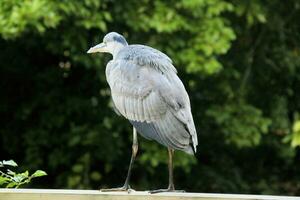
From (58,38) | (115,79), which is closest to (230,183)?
(58,38)

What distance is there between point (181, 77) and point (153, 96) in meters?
5.00

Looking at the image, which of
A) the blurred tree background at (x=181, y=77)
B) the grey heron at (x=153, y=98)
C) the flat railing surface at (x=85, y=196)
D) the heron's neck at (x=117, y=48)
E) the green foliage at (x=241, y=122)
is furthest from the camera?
the green foliage at (x=241, y=122)

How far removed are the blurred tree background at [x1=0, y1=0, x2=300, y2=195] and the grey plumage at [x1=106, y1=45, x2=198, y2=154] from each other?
3.66 meters

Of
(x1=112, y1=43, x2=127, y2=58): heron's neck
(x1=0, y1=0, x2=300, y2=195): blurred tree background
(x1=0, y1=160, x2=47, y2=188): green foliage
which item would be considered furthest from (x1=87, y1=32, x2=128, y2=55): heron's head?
(x1=0, y1=0, x2=300, y2=195): blurred tree background

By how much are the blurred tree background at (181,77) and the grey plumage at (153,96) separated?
3.66 metres

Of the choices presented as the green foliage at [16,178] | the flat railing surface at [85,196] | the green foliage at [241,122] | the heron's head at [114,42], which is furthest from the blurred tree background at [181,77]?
the flat railing surface at [85,196]

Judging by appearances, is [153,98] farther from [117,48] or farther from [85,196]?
[85,196]

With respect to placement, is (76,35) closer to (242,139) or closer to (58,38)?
(58,38)

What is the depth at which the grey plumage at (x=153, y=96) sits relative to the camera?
3.70m

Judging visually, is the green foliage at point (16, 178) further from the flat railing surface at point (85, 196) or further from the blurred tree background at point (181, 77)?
the blurred tree background at point (181, 77)

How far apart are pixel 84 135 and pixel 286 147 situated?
2334mm

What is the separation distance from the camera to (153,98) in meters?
3.77

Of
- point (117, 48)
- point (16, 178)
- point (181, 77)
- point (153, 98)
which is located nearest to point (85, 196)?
point (16, 178)

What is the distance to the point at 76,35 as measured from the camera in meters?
7.84
